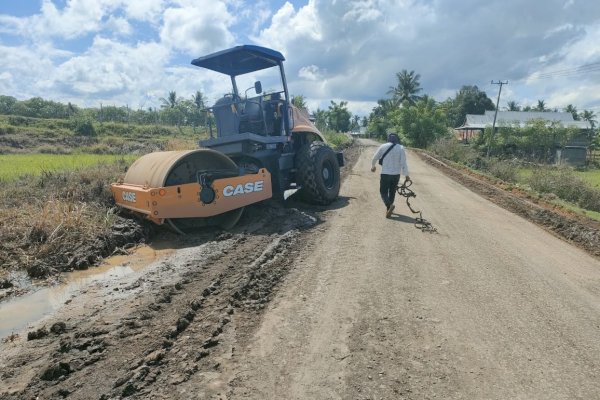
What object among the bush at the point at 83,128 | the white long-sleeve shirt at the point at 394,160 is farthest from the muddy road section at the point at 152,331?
the bush at the point at 83,128

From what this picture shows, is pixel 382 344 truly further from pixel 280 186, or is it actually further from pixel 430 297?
pixel 280 186

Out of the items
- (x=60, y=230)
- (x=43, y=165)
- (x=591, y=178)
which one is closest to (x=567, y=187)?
(x=60, y=230)

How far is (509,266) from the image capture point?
5.24 meters

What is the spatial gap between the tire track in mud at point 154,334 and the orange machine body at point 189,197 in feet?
3.23

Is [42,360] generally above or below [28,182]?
below

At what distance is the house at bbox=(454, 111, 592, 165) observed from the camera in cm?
4350

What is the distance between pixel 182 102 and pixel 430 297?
73.1 metres

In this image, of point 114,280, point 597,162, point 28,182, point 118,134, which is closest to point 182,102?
point 118,134

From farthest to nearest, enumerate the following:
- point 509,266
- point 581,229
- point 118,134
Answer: point 118,134 → point 581,229 → point 509,266

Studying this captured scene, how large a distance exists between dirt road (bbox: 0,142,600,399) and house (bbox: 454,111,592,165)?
40.0 m

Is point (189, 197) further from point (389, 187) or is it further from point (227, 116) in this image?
point (389, 187)

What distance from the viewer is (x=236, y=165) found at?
7.23m

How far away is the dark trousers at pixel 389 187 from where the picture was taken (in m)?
7.98

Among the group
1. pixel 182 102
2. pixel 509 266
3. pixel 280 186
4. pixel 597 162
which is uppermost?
pixel 182 102
